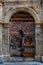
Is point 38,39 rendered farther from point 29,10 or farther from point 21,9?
point 21,9

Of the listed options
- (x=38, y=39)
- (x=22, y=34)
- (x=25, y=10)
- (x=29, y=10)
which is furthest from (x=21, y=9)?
(x=38, y=39)

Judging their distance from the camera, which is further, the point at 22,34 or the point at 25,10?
the point at 22,34

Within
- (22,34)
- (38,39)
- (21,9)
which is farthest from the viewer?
(22,34)

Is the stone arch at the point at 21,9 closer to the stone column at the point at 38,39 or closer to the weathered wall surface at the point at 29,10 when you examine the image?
the weathered wall surface at the point at 29,10

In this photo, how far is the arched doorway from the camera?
1353cm

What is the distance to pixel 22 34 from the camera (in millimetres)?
13648

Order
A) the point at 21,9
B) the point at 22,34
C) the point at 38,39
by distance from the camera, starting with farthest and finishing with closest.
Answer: the point at 22,34 → the point at 21,9 → the point at 38,39

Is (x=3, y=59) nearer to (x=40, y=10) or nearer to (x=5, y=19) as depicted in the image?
(x=5, y=19)

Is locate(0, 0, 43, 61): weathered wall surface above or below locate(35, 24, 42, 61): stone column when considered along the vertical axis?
above

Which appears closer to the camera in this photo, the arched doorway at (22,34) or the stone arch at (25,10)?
the stone arch at (25,10)

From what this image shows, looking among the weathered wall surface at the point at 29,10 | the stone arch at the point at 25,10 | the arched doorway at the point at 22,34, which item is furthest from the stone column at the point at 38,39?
the stone arch at the point at 25,10

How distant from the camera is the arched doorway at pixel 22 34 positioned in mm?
13531

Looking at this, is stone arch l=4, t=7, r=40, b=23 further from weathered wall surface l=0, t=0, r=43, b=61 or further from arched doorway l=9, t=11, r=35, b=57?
arched doorway l=9, t=11, r=35, b=57

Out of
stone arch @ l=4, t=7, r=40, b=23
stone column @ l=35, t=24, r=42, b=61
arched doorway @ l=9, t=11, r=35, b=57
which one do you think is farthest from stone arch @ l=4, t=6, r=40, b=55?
stone column @ l=35, t=24, r=42, b=61
